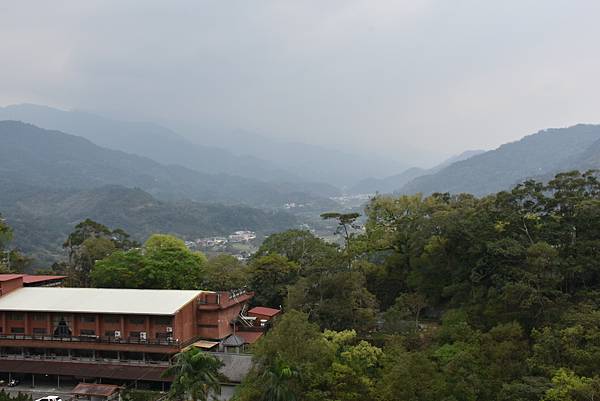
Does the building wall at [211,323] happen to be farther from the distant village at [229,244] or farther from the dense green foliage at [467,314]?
the distant village at [229,244]

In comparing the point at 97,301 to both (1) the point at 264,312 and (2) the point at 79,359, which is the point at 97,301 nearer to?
(2) the point at 79,359

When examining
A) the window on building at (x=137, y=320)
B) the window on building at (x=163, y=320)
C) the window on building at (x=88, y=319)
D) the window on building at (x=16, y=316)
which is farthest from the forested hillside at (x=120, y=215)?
the window on building at (x=163, y=320)

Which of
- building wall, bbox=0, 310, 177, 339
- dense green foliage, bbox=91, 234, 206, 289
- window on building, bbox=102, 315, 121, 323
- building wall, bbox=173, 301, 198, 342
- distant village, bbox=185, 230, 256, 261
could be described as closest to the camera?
building wall, bbox=173, 301, 198, 342

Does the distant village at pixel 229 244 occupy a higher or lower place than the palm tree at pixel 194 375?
higher

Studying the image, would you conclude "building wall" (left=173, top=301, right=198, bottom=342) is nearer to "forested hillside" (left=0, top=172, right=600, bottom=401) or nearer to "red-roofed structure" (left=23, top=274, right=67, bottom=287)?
"forested hillside" (left=0, top=172, right=600, bottom=401)

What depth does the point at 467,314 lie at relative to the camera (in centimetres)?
→ 2700

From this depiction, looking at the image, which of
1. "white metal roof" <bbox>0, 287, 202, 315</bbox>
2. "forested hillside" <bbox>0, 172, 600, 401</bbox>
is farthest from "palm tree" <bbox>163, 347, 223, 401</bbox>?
"white metal roof" <bbox>0, 287, 202, 315</bbox>

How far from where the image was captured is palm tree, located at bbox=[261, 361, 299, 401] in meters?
20.0

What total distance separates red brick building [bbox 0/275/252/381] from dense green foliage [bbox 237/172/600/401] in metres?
6.76

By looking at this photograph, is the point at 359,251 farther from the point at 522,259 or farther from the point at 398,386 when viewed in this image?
the point at 398,386

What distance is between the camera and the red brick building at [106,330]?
31.5 metres

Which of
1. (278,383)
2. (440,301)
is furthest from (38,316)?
(440,301)

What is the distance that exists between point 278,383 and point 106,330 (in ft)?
55.7

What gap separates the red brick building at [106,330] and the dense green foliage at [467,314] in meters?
6.76
